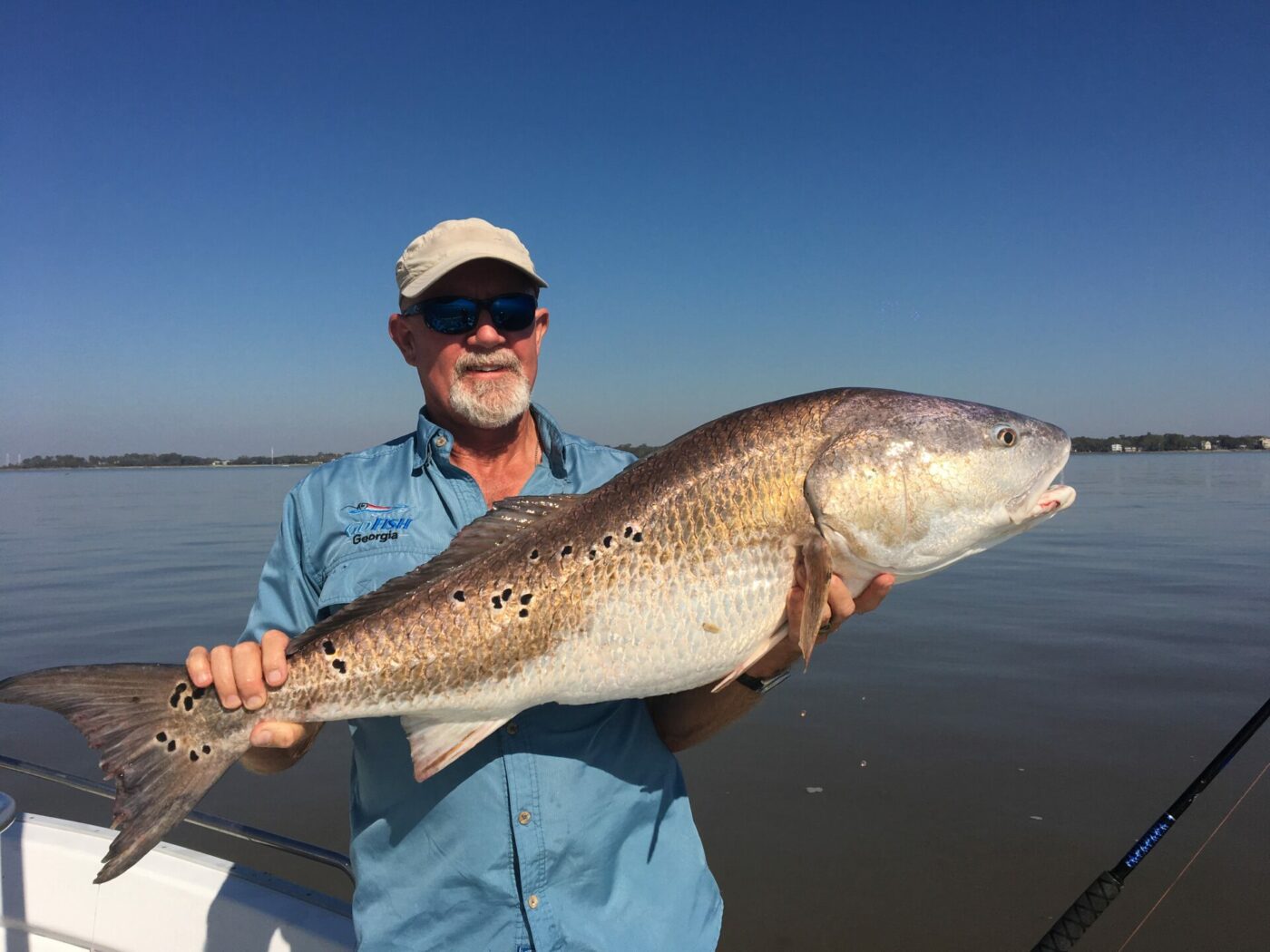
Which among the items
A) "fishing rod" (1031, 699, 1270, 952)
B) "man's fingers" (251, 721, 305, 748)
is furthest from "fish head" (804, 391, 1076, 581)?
"man's fingers" (251, 721, 305, 748)

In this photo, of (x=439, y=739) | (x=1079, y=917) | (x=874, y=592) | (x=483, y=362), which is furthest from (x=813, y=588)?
(x=1079, y=917)

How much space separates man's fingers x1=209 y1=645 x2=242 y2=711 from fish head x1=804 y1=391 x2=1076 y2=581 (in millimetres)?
2093

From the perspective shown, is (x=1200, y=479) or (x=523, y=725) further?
(x=1200, y=479)

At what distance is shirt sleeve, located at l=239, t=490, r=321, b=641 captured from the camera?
3.04 metres

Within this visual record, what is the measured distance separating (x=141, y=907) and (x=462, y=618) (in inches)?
99.1

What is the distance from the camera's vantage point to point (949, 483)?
9.30 ft

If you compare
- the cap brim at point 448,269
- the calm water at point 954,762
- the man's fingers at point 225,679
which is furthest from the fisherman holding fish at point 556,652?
the calm water at point 954,762

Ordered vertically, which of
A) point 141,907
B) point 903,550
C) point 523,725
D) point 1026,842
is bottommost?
point 1026,842

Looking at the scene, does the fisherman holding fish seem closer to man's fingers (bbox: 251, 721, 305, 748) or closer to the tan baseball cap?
man's fingers (bbox: 251, 721, 305, 748)

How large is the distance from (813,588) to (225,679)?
2.02m

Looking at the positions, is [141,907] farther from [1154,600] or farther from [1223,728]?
[1154,600]

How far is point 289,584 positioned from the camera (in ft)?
10.0

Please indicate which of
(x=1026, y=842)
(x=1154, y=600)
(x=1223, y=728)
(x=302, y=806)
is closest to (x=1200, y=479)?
(x=1154, y=600)

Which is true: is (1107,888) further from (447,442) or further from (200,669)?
(200,669)
